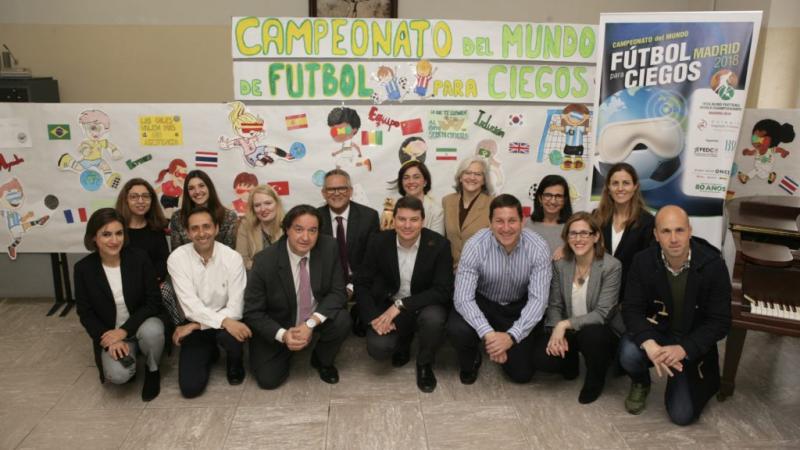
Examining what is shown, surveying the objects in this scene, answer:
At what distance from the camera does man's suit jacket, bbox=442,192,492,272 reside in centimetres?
345

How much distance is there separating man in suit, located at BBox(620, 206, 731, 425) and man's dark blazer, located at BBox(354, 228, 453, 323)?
36.9 inches

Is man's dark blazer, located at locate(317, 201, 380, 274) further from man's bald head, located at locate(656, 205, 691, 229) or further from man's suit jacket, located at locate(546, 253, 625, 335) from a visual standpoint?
man's bald head, located at locate(656, 205, 691, 229)

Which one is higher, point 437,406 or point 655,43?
point 655,43

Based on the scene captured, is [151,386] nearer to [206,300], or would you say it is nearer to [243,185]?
[206,300]

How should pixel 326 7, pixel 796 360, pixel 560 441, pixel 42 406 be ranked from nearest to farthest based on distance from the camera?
pixel 560 441
pixel 42 406
pixel 796 360
pixel 326 7

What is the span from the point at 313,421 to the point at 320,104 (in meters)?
2.10

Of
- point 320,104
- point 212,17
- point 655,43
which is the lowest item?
point 320,104

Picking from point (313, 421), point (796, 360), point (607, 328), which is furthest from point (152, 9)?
point (796, 360)

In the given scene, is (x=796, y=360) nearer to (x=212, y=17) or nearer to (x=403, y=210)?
(x=403, y=210)

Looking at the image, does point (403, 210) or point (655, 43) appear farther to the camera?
point (655, 43)

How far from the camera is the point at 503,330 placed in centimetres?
297

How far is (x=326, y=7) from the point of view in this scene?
15.8 ft

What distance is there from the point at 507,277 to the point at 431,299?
425 millimetres

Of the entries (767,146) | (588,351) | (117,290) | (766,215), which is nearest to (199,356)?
(117,290)
